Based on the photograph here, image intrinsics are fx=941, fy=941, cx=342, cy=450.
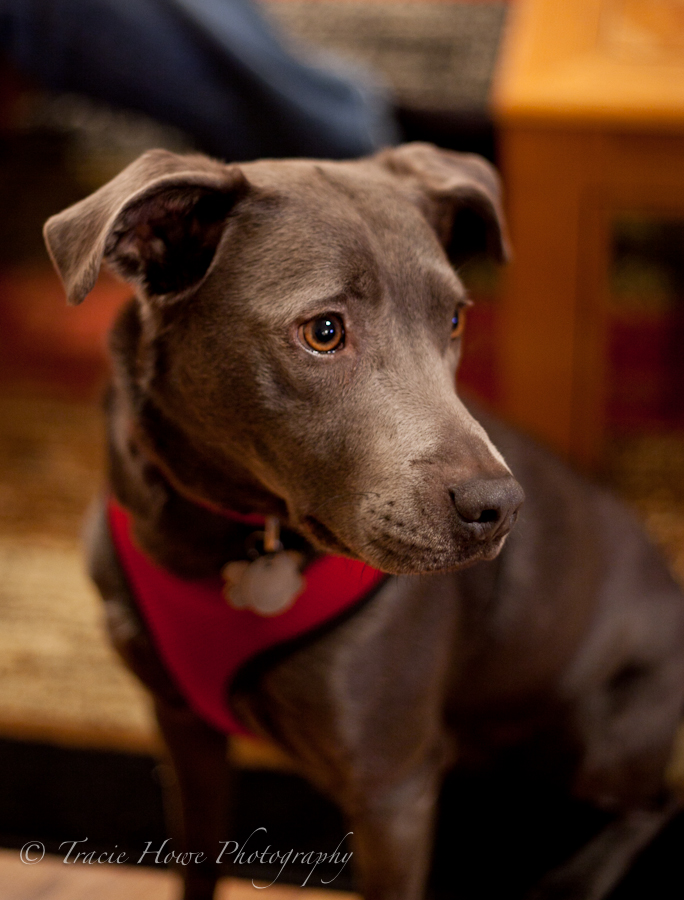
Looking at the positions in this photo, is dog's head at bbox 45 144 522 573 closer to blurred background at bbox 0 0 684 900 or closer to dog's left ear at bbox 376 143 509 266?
dog's left ear at bbox 376 143 509 266

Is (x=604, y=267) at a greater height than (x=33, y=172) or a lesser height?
greater

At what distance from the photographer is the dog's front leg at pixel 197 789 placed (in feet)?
5.07

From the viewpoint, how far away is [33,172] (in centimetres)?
409

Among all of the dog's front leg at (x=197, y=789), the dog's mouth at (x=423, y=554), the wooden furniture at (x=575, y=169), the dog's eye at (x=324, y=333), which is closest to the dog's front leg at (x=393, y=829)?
the dog's front leg at (x=197, y=789)

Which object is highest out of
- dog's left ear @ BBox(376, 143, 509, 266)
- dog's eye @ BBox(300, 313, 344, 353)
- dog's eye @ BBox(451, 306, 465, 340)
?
dog's left ear @ BBox(376, 143, 509, 266)

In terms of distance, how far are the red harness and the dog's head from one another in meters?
0.12

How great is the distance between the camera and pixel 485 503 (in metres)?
1.04

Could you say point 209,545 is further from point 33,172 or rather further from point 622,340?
point 33,172

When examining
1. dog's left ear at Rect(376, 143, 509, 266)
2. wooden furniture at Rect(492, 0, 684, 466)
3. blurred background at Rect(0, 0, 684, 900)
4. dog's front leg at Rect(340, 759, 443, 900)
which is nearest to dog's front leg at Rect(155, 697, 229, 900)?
blurred background at Rect(0, 0, 684, 900)

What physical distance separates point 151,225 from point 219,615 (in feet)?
1.72

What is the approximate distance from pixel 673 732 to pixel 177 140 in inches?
115

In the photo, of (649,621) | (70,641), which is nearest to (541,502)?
(649,621)

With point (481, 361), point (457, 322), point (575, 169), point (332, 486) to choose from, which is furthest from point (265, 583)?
point (481, 361)

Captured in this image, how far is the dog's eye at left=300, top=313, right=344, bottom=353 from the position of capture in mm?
1121
